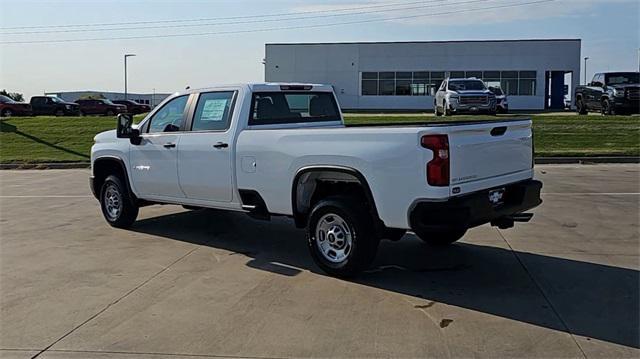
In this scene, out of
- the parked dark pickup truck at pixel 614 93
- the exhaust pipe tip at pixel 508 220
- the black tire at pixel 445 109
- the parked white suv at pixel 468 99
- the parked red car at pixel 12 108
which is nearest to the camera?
the exhaust pipe tip at pixel 508 220

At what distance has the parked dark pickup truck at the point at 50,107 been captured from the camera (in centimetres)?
4125

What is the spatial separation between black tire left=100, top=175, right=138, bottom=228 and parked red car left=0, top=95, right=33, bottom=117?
34.6 meters

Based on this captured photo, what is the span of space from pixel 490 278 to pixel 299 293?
6.30ft

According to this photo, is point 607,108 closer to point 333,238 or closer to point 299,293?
point 333,238

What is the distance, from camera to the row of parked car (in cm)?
3988

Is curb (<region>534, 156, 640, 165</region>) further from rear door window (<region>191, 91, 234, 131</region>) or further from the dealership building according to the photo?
the dealership building

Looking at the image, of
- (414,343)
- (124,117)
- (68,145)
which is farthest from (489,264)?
(68,145)

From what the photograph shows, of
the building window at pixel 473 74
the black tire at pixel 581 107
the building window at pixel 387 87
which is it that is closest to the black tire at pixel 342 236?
the black tire at pixel 581 107

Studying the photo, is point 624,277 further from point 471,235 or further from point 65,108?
point 65,108

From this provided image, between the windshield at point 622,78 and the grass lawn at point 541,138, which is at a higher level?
the windshield at point 622,78

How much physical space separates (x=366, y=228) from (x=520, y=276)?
1.63 meters

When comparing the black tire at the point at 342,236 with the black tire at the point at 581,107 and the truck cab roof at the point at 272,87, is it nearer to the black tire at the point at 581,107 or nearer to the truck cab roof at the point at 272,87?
the truck cab roof at the point at 272,87

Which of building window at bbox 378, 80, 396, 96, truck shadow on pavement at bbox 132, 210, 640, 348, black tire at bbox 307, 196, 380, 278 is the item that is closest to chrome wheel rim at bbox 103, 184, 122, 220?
truck shadow on pavement at bbox 132, 210, 640, 348

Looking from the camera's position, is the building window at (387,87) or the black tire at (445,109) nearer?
the black tire at (445,109)
